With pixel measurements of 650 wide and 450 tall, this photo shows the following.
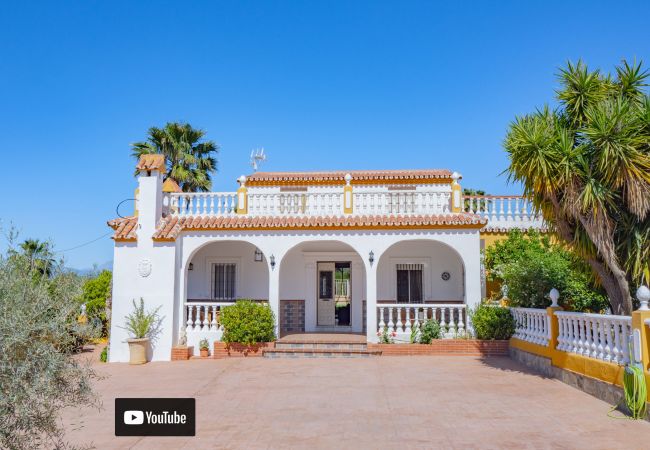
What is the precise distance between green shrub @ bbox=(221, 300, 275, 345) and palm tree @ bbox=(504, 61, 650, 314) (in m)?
7.49

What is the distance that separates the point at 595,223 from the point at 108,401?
30.3 ft

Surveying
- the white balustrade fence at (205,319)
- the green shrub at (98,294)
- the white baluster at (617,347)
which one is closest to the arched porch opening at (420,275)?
the white balustrade fence at (205,319)

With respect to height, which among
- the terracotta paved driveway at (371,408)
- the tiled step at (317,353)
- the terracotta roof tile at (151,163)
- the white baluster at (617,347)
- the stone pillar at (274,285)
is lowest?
the terracotta paved driveway at (371,408)

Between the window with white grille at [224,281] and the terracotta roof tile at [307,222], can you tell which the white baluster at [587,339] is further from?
the window with white grille at [224,281]

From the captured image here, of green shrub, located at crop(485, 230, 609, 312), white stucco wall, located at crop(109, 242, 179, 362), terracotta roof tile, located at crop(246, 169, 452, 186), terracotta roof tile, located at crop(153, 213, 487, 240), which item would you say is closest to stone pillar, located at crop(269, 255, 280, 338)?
terracotta roof tile, located at crop(153, 213, 487, 240)

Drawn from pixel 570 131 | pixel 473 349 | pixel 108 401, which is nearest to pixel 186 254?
pixel 108 401

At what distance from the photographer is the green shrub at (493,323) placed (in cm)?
1236

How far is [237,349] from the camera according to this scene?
12.9 metres

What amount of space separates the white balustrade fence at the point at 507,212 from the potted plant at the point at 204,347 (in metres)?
Result: 9.58

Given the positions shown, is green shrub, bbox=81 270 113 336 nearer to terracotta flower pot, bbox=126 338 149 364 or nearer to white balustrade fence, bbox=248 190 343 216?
terracotta flower pot, bbox=126 338 149 364

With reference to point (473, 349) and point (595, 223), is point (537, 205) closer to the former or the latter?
point (595, 223)

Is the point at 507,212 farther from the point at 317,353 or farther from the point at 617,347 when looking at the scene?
the point at 617,347

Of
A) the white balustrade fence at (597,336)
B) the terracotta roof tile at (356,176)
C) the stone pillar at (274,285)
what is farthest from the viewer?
the terracotta roof tile at (356,176)

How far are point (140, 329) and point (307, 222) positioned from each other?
18.1 ft
